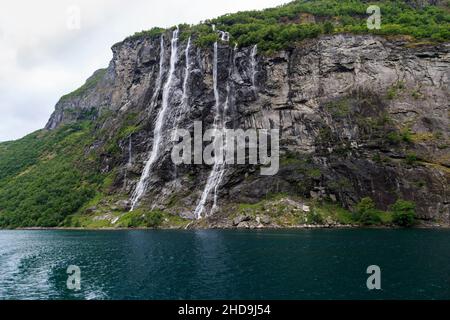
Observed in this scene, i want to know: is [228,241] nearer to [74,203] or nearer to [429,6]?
[74,203]

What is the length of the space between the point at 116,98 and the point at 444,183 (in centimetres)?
13534

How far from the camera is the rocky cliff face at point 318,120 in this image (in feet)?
337

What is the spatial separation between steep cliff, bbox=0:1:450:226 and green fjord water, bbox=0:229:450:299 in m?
37.1

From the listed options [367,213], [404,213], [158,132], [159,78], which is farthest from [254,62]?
[404,213]

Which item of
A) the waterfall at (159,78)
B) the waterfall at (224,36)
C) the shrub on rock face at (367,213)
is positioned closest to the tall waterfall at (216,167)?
the waterfall at (224,36)

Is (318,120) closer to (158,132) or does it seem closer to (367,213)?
(367,213)

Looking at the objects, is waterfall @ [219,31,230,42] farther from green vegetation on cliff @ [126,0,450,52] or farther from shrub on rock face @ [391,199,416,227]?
shrub on rock face @ [391,199,416,227]

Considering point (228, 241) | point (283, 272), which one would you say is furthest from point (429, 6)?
point (283, 272)

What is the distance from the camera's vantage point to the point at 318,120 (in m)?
Result: 115

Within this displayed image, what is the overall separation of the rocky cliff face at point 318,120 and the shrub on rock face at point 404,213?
3.50 meters

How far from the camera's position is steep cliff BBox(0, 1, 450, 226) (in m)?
103

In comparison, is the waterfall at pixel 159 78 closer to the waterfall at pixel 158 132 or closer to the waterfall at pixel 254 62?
the waterfall at pixel 158 132

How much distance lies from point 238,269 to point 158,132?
94.1 metres

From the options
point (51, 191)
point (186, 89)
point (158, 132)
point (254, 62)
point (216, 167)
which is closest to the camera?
point (216, 167)
